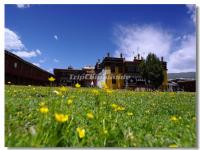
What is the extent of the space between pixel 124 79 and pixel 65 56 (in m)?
0.87

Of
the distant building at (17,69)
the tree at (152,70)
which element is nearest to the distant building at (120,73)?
the tree at (152,70)

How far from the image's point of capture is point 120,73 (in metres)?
4.34

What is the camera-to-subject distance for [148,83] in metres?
4.48

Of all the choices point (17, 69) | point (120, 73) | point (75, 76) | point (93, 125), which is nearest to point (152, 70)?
point (120, 73)

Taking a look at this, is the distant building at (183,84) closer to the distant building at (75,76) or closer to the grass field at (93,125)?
the grass field at (93,125)

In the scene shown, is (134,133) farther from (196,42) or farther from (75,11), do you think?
(75,11)

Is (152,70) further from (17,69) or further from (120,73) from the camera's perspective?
(17,69)

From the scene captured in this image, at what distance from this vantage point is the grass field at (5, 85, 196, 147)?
9.21 ft

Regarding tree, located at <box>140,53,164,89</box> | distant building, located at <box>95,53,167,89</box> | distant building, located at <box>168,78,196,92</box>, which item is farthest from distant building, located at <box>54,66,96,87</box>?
distant building, located at <box>168,78,196,92</box>

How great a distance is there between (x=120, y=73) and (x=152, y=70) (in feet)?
1.40

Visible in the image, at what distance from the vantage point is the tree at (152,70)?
4.04 metres

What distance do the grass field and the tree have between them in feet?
1.41

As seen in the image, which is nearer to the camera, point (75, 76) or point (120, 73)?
point (75, 76)
